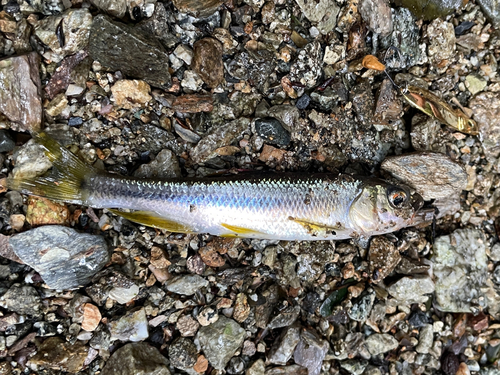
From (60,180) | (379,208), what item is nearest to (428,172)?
(379,208)

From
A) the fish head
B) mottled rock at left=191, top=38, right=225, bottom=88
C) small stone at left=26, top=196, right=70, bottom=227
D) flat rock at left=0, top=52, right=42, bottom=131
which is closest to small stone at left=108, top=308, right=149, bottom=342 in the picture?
small stone at left=26, top=196, right=70, bottom=227

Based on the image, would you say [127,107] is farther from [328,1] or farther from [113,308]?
[328,1]

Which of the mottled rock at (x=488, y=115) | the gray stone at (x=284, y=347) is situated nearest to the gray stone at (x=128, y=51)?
the gray stone at (x=284, y=347)

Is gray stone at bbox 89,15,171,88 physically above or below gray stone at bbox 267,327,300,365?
above

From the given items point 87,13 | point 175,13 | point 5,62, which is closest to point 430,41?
point 175,13

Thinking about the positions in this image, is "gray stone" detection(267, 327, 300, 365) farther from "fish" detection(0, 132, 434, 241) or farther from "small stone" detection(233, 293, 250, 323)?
"fish" detection(0, 132, 434, 241)

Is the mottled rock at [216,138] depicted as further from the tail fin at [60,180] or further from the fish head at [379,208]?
the fish head at [379,208]
